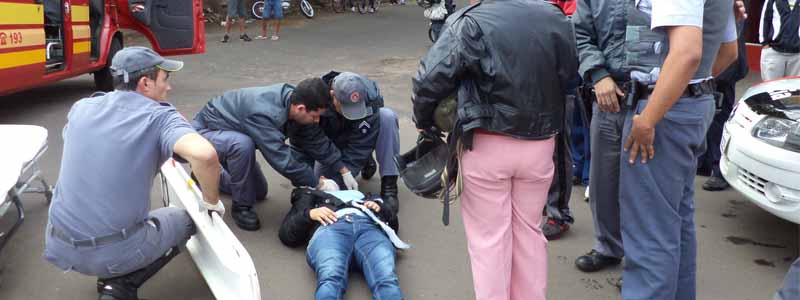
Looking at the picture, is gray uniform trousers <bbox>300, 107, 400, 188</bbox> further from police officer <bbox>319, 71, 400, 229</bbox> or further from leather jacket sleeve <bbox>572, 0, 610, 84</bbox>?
leather jacket sleeve <bbox>572, 0, 610, 84</bbox>

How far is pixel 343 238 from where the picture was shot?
3.55m

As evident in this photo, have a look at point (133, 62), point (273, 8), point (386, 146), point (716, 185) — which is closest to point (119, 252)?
point (133, 62)

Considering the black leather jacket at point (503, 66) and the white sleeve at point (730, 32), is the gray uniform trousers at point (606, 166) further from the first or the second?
the white sleeve at point (730, 32)

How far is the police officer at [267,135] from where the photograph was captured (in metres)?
4.08

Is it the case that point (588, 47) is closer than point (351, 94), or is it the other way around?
point (588, 47)

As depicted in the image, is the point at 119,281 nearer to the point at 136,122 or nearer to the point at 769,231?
the point at 136,122

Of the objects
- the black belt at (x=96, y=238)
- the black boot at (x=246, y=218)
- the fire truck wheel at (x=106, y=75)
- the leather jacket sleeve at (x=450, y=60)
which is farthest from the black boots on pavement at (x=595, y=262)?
the fire truck wheel at (x=106, y=75)

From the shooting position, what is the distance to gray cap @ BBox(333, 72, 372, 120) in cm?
410

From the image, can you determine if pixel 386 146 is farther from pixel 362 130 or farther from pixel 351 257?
pixel 351 257

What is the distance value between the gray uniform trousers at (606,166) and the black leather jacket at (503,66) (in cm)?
33

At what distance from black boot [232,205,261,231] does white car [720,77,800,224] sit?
2862mm

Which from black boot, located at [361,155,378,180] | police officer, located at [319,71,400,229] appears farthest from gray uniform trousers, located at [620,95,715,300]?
black boot, located at [361,155,378,180]

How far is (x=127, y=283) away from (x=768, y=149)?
3.35 metres

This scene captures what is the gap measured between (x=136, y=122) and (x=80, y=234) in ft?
1.78
